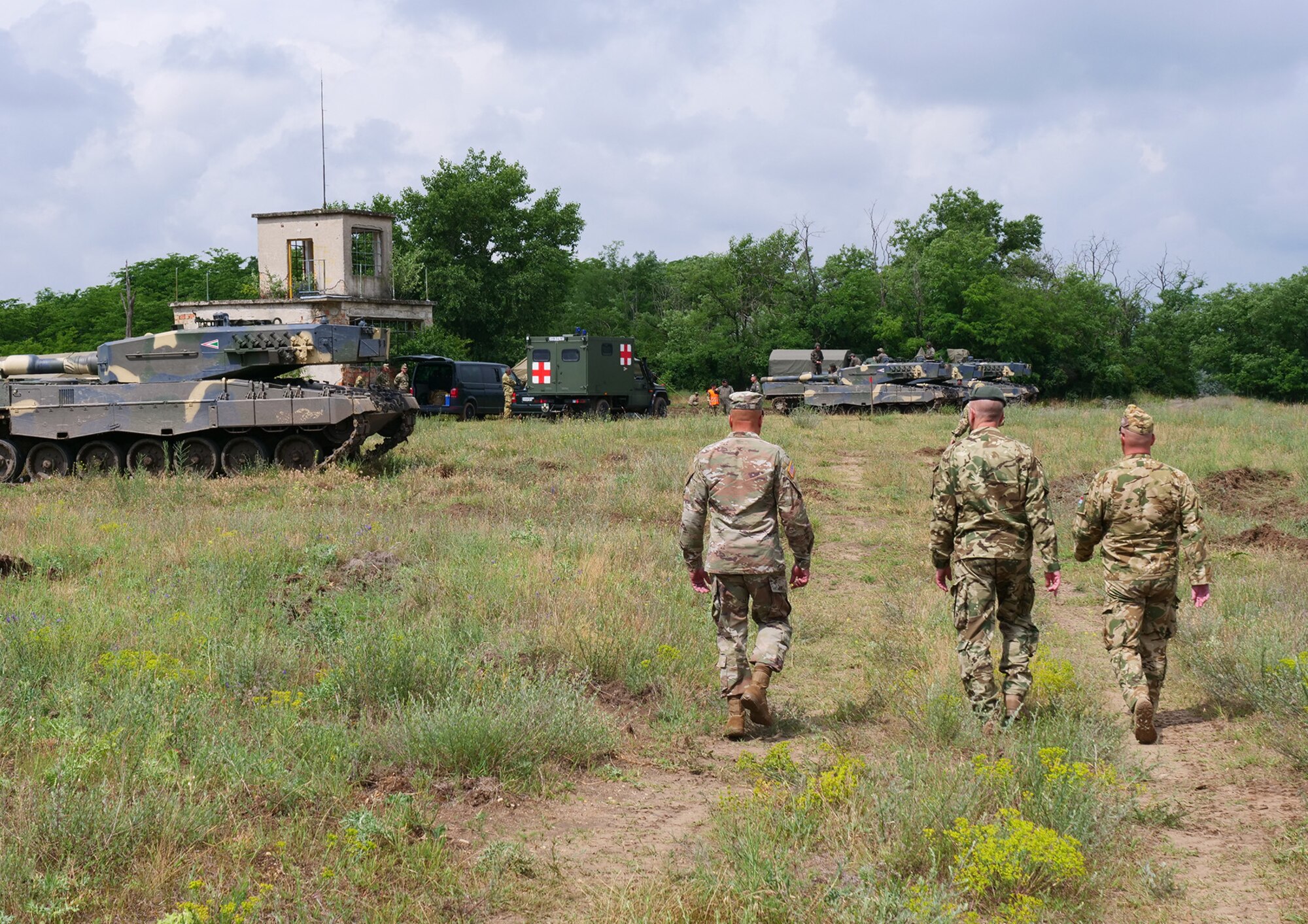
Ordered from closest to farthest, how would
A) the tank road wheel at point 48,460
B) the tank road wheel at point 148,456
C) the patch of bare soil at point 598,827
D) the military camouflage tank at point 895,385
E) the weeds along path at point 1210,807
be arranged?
the weeds along path at point 1210,807 < the patch of bare soil at point 598,827 < the tank road wheel at point 148,456 < the tank road wheel at point 48,460 < the military camouflage tank at point 895,385

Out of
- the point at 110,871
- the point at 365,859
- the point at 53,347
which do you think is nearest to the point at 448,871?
the point at 365,859

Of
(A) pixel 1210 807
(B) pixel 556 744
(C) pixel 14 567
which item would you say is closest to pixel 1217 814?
(A) pixel 1210 807

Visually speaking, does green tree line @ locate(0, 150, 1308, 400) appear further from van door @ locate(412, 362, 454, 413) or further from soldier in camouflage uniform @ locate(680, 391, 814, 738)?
soldier in camouflage uniform @ locate(680, 391, 814, 738)

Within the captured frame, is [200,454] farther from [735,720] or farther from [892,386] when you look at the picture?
[892,386]

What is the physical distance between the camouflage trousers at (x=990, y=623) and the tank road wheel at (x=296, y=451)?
43.1ft

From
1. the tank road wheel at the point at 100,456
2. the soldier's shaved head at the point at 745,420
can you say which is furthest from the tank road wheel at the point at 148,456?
the soldier's shaved head at the point at 745,420

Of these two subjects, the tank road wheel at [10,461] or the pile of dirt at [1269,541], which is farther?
the tank road wheel at [10,461]

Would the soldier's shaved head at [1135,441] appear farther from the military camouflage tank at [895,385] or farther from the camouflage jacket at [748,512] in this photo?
the military camouflage tank at [895,385]

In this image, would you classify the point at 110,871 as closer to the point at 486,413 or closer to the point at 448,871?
the point at 448,871

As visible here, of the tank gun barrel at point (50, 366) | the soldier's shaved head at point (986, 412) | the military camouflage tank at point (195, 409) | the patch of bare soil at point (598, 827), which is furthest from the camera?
the tank gun barrel at point (50, 366)

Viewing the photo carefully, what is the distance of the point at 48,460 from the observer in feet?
59.1

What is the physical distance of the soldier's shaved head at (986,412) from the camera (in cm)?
652

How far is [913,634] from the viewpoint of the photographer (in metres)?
8.30

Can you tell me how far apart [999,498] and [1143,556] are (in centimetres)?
89
